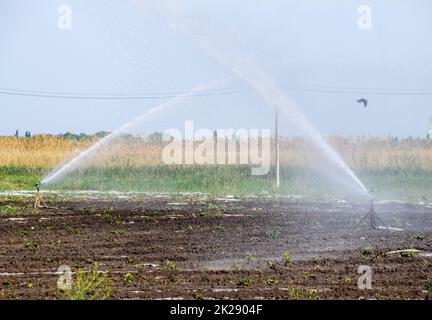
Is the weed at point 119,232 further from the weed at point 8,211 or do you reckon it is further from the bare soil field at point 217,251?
the weed at point 8,211

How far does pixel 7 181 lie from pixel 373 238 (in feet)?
68.7

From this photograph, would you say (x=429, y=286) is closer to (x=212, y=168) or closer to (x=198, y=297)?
(x=198, y=297)

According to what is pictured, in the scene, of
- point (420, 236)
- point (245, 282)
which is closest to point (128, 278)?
point (245, 282)

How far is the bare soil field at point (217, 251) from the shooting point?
952 cm

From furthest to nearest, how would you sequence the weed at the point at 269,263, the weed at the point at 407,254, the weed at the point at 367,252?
the weed at the point at 367,252 < the weed at the point at 407,254 < the weed at the point at 269,263

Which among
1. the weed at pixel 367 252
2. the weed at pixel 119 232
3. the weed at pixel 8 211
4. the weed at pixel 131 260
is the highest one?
the weed at pixel 8 211

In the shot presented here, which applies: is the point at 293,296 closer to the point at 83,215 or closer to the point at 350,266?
the point at 350,266

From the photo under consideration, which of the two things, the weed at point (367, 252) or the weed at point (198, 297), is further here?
the weed at point (367, 252)

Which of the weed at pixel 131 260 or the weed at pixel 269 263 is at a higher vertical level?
the weed at pixel 131 260

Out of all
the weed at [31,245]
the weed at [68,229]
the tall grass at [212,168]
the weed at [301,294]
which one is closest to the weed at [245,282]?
the weed at [301,294]

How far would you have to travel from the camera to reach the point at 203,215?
714 inches

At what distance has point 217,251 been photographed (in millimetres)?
12656

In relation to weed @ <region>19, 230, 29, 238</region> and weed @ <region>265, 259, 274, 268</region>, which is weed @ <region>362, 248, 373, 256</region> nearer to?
weed @ <region>265, 259, 274, 268</region>
